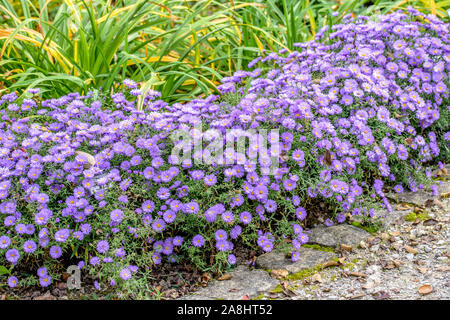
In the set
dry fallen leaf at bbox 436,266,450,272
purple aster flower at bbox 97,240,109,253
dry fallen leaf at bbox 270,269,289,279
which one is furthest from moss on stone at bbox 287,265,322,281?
purple aster flower at bbox 97,240,109,253

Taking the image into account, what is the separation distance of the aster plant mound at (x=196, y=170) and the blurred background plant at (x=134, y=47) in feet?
1.61

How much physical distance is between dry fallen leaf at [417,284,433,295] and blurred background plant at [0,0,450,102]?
1.99 m

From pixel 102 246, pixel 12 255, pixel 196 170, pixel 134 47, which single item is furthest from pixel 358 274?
pixel 134 47

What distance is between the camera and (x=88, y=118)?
294 centimetres

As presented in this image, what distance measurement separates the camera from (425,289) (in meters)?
2.31

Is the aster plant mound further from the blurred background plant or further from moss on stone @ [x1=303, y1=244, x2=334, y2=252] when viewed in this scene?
the blurred background plant

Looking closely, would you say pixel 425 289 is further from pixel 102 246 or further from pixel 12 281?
pixel 12 281

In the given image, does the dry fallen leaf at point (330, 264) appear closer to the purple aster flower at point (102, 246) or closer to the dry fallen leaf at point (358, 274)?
the dry fallen leaf at point (358, 274)

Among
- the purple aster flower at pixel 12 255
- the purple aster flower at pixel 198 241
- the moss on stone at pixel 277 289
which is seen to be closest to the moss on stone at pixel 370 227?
the moss on stone at pixel 277 289

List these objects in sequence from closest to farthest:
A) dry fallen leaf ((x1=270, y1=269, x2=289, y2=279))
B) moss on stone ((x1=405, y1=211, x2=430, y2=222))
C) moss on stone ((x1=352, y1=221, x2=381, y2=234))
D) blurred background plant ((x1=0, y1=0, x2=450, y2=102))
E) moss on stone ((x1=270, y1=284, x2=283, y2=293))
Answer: moss on stone ((x1=270, y1=284, x2=283, y2=293)) < dry fallen leaf ((x1=270, y1=269, x2=289, y2=279)) < moss on stone ((x1=352, y1=221, x2=381, y2=234)) < moss on stone ((x1=405, y1=211, x2=430, y2=222)) < blurred background plant ((x1=0, y1=0, x2=450, y2=102))

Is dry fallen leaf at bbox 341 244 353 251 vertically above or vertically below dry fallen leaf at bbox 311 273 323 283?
above

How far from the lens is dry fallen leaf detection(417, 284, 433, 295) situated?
229 centimetres

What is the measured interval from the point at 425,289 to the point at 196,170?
48.7 inches

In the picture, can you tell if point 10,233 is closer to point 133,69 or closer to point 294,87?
point 294,87
